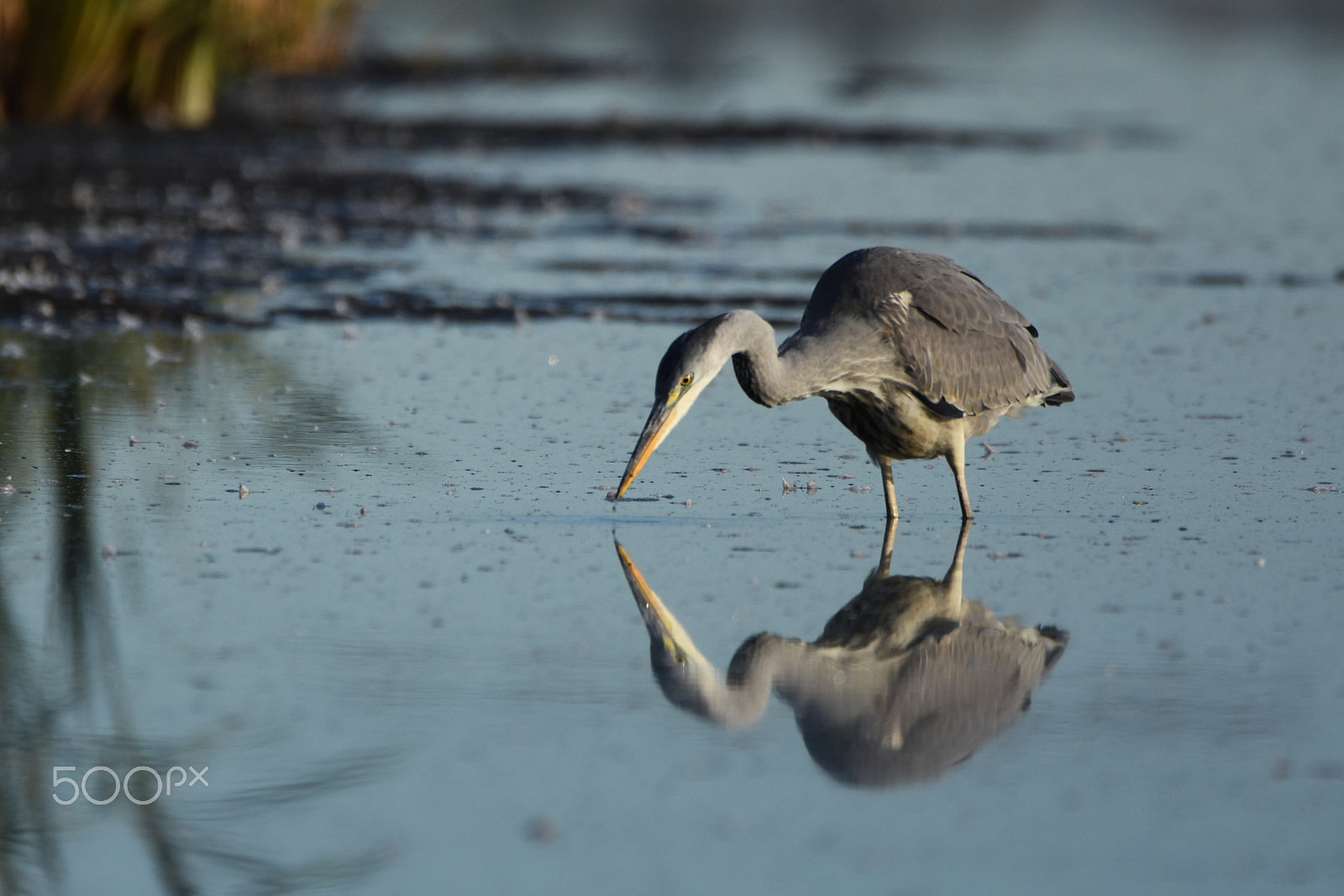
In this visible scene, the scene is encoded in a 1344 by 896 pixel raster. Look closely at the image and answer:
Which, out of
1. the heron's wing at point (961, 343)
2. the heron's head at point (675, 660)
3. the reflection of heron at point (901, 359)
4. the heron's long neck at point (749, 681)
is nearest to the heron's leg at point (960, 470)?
the reflection of heron at point (901, 359)

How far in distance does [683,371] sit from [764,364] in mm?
323

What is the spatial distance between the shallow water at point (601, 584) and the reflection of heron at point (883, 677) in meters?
0.07

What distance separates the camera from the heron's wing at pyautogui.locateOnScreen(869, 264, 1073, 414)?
6.29m

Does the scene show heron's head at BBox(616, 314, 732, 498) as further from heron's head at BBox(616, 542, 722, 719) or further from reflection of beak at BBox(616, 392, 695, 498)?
heron's head at BBox(616, 542, 722, 719)

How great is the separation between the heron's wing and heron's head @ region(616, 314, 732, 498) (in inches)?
34.7

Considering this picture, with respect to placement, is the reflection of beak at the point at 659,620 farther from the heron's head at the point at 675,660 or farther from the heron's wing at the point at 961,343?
the heron's wing at the point at 961,343

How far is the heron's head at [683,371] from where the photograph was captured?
5.52 m

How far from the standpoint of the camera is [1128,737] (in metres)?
4.44

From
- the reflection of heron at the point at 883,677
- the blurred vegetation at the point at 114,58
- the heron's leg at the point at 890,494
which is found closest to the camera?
the reflection of heron at the point at 883,677

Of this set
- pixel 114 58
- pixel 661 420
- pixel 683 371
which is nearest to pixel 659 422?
pixel 661 420

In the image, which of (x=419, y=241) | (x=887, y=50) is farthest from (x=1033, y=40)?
(x=419, y=241)

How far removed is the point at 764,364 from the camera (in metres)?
5.72

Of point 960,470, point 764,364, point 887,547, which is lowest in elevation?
point 887,547

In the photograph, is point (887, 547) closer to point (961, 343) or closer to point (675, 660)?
point (961, 343)
